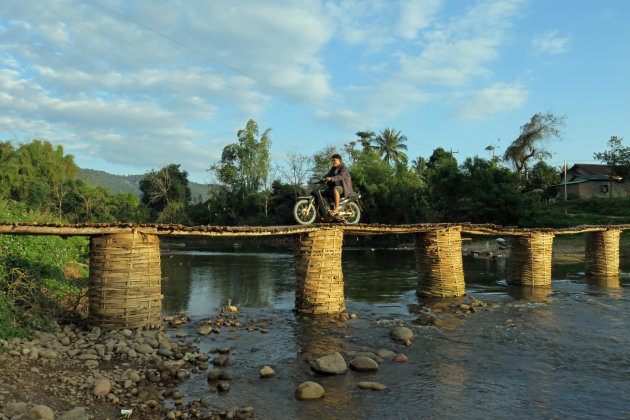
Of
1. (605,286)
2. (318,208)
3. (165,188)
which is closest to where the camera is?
(318,208)

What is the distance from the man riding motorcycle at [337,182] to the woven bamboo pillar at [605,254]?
13.6m

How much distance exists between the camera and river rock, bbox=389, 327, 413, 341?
988 cm

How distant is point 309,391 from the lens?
6738mm

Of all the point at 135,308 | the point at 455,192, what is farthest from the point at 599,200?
the point at 135,308

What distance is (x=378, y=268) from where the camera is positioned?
25.6m

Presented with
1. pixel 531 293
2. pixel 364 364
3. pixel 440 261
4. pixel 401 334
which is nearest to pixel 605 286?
pixel 531 293

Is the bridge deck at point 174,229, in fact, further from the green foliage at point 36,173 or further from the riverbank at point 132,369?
the green foliage at point 36,173

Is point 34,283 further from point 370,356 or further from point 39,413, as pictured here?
point 370,356

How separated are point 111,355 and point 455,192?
39773 mm

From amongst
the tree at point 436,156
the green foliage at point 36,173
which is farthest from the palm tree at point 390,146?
the green foliage at point 36,173

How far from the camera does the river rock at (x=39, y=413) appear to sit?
4953mm

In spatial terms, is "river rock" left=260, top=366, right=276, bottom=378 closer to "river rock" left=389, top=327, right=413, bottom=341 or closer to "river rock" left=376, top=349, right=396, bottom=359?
"river rock" left=376, top=349, right=396, bottom=359

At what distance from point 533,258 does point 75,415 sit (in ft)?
52.3

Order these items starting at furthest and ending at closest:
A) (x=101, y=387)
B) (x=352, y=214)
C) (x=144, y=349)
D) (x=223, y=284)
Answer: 1. (x=223, y=284)
2. (x=352, y=214)
3. (x=144, y=349)
4. (x=101, y=387)
